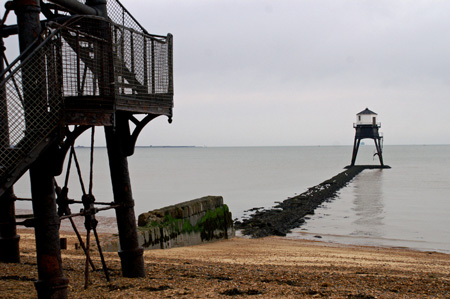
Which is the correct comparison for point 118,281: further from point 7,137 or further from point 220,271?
point 7,137

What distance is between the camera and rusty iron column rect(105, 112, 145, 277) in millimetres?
8531

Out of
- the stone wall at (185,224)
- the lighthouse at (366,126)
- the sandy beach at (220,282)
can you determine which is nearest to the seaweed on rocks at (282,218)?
the stone wall at (185,224)

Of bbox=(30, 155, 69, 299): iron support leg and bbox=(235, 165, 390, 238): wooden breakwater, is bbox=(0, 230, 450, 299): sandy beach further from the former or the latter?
bbox=(235, 165, 390, 238): wooden breakwater

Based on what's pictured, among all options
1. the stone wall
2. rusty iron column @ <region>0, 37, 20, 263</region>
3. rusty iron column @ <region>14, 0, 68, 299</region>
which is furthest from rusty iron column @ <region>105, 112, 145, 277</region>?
the stone wall

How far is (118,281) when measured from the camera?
8320 mm

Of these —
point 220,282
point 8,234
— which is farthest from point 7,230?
point 220,282

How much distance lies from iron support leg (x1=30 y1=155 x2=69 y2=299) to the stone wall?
6.80 metres

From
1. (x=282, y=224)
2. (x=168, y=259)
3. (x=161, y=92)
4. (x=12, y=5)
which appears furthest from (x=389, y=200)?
(x=12, y=5)

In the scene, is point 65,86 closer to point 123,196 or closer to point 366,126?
point 123,196

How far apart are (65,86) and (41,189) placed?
1.35 m

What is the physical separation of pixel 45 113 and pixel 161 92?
8.01 ft

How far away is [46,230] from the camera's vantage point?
21.8 feet

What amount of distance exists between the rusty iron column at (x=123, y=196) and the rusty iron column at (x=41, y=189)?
73.8 inches

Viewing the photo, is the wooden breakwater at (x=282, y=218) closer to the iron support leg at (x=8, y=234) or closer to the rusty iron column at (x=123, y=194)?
the iron support leg at (x=8, y=234)
